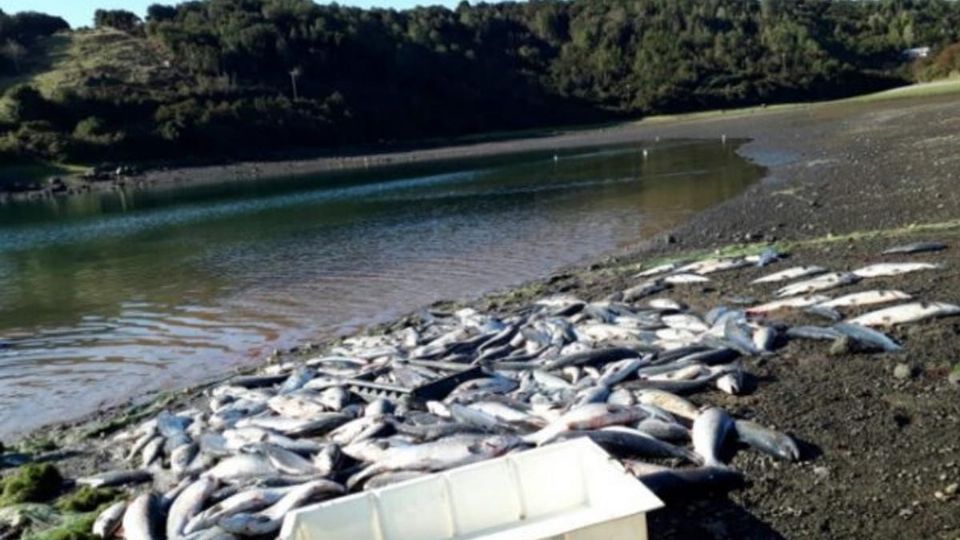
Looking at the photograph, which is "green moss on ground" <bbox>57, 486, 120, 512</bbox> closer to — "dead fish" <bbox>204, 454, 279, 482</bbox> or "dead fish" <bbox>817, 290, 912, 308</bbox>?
"dead fish" <bbox>204, 454, 279, 482</bbox>

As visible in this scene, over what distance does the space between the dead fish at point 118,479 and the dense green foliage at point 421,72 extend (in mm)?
81728

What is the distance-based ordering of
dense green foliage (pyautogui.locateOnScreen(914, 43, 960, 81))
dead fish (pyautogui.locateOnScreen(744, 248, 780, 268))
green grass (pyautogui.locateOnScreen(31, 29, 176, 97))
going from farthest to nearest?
green grass (pyautogui.locateOnScreen(31, 29, 176, 97)) < dense green foliage (pyautogui.locateOnScreen(914, 43, 960, 81)) < dead fish (pyautogui.locateOnScreen(744, 248, 780, 268))

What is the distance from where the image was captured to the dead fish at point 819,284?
11.9 metres

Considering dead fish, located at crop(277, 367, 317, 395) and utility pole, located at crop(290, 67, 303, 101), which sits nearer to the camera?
dead fish, located at crop(277, 367, 317, 395)

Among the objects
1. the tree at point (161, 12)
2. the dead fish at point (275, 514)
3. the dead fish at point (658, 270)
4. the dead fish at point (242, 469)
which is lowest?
the dead fish at point (658, 270)

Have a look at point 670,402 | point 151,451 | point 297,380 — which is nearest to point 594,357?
point 670,402

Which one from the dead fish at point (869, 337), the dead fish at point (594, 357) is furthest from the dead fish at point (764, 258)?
the dead fish at point (594, 357)

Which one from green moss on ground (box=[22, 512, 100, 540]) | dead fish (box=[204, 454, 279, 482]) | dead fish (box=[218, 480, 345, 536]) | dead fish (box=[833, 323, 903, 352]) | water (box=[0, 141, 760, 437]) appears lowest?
water (box=[0, 141, 760, 437])

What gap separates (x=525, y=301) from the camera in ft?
50.9

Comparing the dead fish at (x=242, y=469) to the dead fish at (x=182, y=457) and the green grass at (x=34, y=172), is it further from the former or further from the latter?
the green grass at (x=34, y=172)

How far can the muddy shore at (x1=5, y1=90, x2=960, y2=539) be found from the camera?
5.91m

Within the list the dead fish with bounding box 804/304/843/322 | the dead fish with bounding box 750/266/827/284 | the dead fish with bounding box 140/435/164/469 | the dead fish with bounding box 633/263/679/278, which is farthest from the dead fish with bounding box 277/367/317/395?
the dead fish with bounding box 750/266/827/284

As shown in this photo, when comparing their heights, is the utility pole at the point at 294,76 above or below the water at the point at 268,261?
above

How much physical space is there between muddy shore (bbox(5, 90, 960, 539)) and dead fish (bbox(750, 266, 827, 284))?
0.40m
